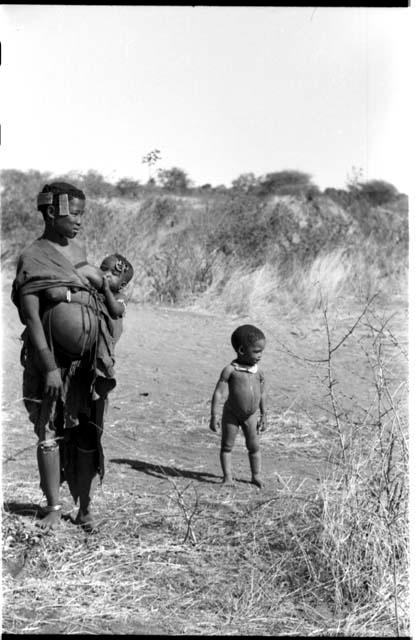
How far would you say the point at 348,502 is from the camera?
3777 millimetres

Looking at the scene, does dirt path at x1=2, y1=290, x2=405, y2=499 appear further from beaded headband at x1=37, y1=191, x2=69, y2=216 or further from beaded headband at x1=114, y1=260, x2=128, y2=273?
beaded headband at x1=37, y1=191, x2=69, y2=216

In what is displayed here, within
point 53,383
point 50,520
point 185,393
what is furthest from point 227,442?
point 185,393

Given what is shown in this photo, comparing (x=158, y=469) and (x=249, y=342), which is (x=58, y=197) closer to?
(x=249, y=342)

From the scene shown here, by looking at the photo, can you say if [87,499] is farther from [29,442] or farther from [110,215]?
[110,215]

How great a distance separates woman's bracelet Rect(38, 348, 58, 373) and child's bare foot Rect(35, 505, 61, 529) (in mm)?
746

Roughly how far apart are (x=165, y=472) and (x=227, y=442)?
0.55 metres

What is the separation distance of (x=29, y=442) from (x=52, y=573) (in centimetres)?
230

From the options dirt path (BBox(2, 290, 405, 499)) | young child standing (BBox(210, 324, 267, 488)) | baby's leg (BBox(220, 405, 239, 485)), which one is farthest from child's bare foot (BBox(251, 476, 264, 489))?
dirt path (BBox(2, 290, 405, 499))

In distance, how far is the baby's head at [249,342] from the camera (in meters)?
5.07

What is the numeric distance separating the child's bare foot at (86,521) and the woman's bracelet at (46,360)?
79 cm

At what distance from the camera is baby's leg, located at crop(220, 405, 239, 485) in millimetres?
5164

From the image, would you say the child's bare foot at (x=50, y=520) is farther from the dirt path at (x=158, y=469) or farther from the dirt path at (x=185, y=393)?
the dirt path at (x=185, y=393)

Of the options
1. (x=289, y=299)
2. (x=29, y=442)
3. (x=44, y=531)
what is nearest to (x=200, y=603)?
(x=44, y=531)

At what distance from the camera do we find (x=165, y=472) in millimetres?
5492
